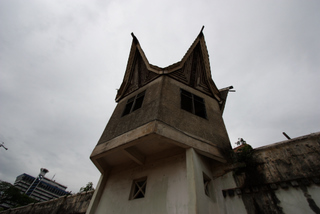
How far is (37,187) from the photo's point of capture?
281 feet

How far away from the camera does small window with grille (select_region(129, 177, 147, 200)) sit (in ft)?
20.6

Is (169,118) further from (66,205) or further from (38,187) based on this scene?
(38,187)

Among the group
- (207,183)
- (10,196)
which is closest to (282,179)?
(207,183)

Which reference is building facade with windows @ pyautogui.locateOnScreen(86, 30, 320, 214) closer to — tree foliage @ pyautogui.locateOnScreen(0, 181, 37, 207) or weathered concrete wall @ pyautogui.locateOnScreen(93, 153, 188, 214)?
weathered concrete wall @ pyautogui.locateOnScreen(93, 153, 188, 214)

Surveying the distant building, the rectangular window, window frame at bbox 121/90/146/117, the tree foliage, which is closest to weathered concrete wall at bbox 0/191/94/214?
window frame at bbox 121/90/146/117

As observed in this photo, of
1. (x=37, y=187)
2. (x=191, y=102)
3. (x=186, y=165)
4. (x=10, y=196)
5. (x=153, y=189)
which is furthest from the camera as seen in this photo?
(x=37, y=187)

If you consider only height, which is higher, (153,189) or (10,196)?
(10,196)

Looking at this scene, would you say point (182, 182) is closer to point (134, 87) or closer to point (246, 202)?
point (246, 202)

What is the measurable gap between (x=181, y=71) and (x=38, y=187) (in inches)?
4415

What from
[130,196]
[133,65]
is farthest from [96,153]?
[133,65]

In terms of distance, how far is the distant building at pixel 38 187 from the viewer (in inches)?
3332

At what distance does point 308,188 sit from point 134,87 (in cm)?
854

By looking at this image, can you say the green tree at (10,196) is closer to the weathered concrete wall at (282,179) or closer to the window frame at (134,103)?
the window frame at (134,103)

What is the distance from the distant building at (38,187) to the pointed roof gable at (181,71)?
10519 cm
